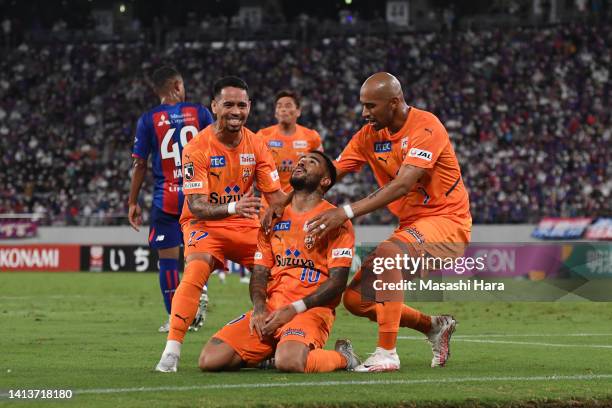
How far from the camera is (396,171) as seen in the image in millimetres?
9000

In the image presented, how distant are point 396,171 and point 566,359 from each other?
2.21 m

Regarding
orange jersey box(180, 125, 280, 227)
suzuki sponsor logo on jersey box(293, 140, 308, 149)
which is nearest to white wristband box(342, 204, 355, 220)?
orange jersey box(180, 125, 280, 227)

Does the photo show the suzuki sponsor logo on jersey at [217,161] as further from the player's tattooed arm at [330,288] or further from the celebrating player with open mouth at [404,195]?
the player's tattooed arm at [330,288]

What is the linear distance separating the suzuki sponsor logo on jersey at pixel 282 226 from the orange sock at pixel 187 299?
25.6 inches

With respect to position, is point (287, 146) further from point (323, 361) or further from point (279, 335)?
point (323, 361)

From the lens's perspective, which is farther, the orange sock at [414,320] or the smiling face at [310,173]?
the orange sock at [414,320]

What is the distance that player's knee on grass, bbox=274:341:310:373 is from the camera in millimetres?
8031

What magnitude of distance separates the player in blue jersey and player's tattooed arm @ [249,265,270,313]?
3950 mm

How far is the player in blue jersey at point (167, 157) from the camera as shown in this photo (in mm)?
12311

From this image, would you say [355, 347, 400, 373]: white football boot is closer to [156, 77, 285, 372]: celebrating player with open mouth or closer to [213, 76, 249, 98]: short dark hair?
[156, 77, 285, 372]: celebrating player with open mouth

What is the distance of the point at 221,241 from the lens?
29.6ft

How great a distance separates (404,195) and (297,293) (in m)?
1.15

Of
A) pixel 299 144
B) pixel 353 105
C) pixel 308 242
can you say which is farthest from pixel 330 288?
pixel 353 105

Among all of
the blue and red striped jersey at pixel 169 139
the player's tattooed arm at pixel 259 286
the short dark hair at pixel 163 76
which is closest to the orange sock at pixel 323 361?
the player's tattooed arm at pixel 259 286
